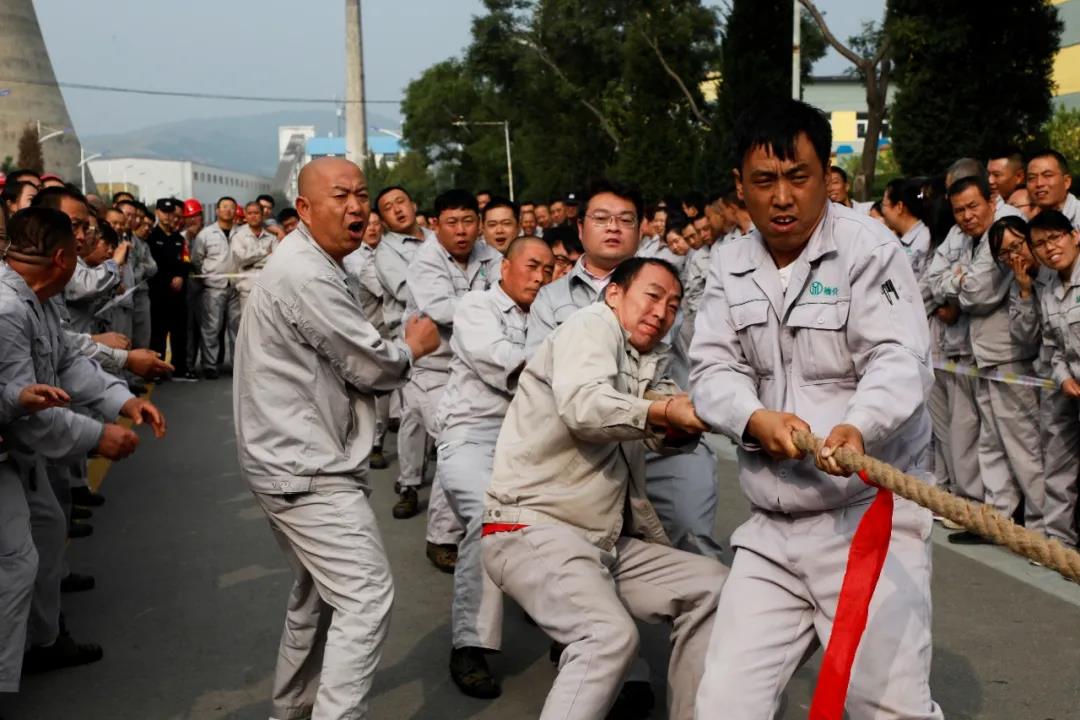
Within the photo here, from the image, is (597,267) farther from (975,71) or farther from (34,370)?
(975,71)

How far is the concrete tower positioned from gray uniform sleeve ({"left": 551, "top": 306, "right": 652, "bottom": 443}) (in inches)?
2443

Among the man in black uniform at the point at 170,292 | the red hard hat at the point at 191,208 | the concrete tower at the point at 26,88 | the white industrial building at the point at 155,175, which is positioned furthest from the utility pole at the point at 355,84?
the white industrial building at the point at 155,175

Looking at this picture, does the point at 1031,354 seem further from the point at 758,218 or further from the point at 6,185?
the point at 6,185

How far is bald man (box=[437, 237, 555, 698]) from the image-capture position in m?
5.00

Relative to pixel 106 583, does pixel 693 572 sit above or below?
above

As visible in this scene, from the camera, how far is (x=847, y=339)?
3238mm

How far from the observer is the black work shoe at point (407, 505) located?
7.90m

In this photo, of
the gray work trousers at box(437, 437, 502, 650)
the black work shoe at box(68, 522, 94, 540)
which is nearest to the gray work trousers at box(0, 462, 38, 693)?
the gray work trousers at box(437, 437, 502, 650)

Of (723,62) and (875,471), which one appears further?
(723,62)

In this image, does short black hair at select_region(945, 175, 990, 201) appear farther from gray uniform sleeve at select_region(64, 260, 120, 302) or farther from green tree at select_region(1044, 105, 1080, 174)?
green tree at select_region(1044, 105, 1080, 174)

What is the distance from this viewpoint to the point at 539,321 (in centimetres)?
573

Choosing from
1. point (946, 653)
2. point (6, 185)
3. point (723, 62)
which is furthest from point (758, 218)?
point (723, 62)

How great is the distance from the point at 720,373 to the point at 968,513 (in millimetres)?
930

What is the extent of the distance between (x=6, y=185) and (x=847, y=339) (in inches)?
279
